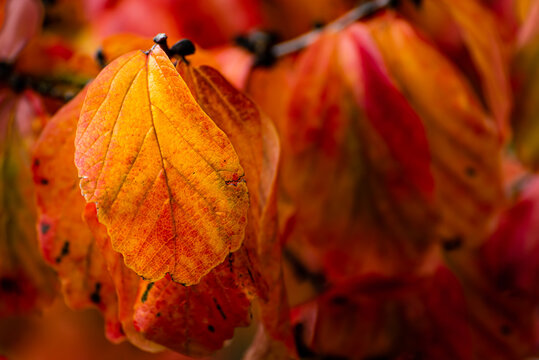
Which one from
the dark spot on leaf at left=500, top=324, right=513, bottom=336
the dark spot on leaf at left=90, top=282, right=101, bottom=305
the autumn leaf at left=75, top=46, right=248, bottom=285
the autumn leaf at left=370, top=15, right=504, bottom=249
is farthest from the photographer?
the dark spot on leaf at left=500, top=324, right=513, bottom=336

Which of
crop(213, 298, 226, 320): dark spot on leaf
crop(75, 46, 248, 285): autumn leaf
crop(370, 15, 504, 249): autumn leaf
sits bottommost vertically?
crop(370, 15, 504, 249): autumn leaf

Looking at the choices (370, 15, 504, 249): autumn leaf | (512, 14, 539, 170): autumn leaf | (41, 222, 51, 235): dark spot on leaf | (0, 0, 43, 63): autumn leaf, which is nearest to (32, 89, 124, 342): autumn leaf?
(41, 222, 51, 235): dark spot on leaf


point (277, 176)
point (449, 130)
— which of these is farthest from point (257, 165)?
point (449, 130)

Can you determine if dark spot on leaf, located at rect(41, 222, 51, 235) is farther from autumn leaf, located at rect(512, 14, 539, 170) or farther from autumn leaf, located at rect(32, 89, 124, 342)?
autumn leaf, located at rect(512, 14, 539, 170)

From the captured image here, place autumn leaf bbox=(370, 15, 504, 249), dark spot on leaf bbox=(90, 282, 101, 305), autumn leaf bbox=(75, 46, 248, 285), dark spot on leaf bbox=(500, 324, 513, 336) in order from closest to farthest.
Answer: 1. autumn leaf bbox=(75, 46, 248, 285)
2. dark spot on leaf bbox=(90, 282, 101, 305)
3. autumn leaf bbox=(370, 15, 504, 249)
4. dark spot on leaf bbox=(500, 324, 513, 336)

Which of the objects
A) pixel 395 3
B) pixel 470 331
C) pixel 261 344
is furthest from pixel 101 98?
pixel 470 331

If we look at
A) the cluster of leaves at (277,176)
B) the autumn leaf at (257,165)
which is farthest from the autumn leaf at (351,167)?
the autumn leaf at (257,165)
